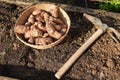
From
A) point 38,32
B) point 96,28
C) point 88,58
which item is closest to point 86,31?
point 96,28

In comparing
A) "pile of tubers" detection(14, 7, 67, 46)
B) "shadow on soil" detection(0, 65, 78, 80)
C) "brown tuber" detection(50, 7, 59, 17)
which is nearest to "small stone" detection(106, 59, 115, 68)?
"shadow on soil" detection(0, 65, 78, 80)

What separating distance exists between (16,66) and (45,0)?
1.36 meters

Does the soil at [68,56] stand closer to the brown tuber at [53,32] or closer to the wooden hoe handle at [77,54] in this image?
the wooden hoe handle at [77,54]

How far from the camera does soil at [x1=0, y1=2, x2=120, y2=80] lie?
11.8ft

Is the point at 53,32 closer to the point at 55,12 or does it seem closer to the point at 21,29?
→ the point at 55,12

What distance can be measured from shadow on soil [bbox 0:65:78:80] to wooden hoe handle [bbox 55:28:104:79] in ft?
0.41

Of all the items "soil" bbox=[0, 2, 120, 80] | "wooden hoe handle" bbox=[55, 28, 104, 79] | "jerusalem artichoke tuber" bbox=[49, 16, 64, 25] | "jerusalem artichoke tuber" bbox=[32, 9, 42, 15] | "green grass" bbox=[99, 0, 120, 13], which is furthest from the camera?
"green grass" bbox=[99, 0, 120, 13]

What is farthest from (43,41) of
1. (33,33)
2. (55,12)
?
(55,12)

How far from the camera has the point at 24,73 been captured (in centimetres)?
361

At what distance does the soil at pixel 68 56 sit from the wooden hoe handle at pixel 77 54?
97mm

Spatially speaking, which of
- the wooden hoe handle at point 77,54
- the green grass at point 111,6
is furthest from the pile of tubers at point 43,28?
the green grass at point 111,6

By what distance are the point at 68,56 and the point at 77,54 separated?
16 cm

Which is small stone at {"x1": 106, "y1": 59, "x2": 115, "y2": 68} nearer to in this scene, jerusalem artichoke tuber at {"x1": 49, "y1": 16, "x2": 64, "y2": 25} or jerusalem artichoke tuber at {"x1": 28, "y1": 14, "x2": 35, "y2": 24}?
jerusalem artichoke tuber at {"x1": 49, "y1": 16, "x2": 64, "y2": 25}

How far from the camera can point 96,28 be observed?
3994 mm
